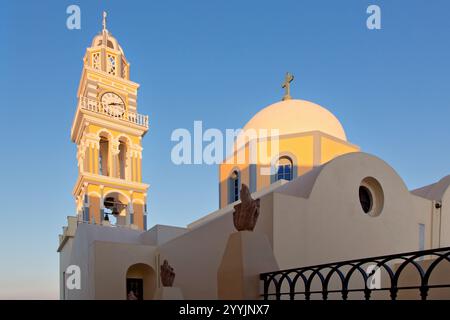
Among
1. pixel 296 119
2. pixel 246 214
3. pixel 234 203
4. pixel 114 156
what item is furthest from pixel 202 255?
pixel 114 156

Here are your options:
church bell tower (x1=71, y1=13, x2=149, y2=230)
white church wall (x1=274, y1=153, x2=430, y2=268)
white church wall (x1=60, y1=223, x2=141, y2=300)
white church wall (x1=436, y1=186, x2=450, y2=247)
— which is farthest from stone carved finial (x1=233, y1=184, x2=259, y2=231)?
church bell tower (x1=71, y1=13, x2=149, y2=230)

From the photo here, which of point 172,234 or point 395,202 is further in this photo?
point 172,234

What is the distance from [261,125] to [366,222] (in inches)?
312

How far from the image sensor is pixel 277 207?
7.89 m

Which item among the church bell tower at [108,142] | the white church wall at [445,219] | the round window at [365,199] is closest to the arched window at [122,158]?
the church bell tower at [108,142]

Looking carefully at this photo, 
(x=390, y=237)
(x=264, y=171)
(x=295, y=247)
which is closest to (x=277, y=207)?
(x=295, y=247)

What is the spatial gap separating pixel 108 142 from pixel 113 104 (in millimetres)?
2133

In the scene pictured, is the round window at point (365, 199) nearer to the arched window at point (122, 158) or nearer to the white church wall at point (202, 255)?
the white church wall at point (202, 255)

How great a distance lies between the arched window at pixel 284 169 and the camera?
14.6m

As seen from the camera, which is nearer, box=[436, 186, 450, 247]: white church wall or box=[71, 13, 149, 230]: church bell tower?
box=[436, 186, 450, 247]: white church wall

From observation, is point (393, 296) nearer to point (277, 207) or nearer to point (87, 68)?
point (277, 207)

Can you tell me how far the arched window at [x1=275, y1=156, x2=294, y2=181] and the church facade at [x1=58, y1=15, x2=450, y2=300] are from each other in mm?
41

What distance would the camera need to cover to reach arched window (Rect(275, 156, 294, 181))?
14.6m

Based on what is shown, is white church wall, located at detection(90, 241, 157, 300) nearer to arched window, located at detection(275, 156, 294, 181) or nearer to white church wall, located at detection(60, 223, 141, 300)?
white church wall, located at detection(60, 223, 141, 300)
